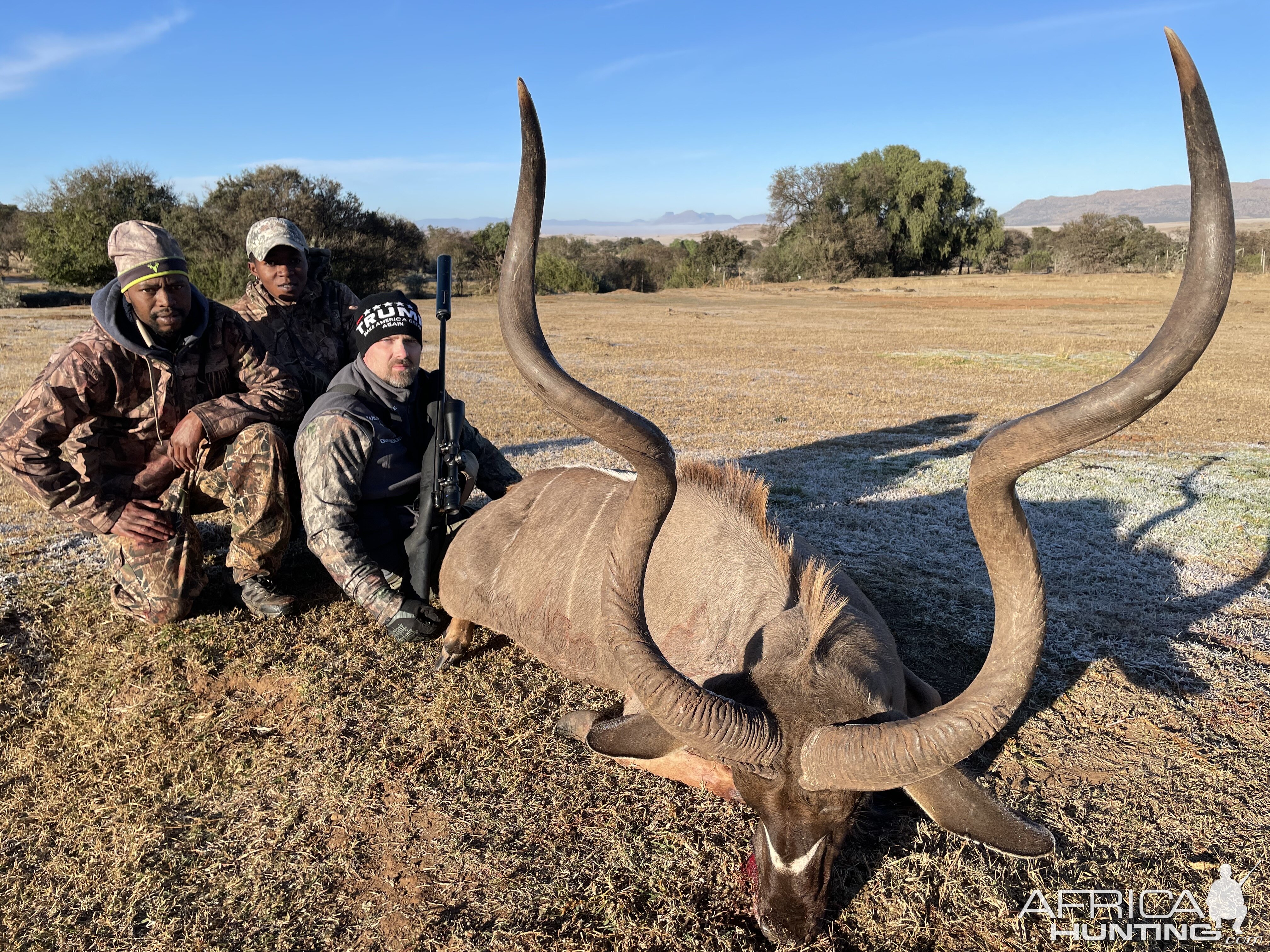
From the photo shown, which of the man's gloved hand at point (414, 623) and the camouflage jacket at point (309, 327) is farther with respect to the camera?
the camouflage jacket at point (309, 327)

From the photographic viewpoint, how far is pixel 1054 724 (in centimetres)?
386

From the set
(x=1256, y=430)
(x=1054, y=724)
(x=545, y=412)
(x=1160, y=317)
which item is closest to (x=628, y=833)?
(x=1054, y=724)

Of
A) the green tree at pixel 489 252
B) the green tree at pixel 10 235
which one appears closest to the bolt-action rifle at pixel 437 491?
the green tree at pixel 489 252

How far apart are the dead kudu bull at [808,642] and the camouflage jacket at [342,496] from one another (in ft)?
5.31

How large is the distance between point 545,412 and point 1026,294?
107ft

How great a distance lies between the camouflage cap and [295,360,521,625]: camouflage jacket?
6.20 feet

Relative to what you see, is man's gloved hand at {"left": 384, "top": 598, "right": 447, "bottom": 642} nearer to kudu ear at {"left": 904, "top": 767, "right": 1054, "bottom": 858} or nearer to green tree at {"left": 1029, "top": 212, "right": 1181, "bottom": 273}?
kudu ear at {"left": 904, "top": 767, "right": 1054, "bottom": 858}

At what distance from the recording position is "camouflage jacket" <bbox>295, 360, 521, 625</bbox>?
444 centimetres

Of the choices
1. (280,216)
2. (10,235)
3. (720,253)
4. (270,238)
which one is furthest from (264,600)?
(10,235)

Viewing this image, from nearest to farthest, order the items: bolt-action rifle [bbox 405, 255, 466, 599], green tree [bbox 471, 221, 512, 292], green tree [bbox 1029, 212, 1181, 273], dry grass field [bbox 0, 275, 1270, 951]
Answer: dry grass field [bbox 0, 275, 1270, 951], bolt-action rifle [bbox 405, 255, 466, 599], green tree [bbox 471, 221, 512, 292], green tree [bbox 1029, 212, 1181, 273]

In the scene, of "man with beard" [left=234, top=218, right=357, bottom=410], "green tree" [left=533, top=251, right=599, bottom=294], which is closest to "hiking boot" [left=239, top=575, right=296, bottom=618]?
"man with beard" [left=234, top=218, right=357, bottom=410]

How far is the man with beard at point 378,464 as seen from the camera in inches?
175

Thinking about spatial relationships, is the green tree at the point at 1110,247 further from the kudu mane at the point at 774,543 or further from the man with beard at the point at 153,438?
the man with beard at the point at 153,438

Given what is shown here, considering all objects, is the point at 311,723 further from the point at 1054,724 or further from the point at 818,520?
the point at 818,520
